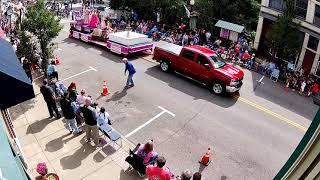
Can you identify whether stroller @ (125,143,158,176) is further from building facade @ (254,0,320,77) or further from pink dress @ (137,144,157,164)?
building facade @ (254,0,320,77)

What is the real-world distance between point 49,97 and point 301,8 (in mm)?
18329

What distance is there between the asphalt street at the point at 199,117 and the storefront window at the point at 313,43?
476cm

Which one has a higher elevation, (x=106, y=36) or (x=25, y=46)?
(x=25, y=46)

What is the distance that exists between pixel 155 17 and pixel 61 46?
1096 cm

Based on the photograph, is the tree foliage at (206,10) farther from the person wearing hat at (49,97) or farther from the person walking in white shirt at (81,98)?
the person wearing hat at (49,97)

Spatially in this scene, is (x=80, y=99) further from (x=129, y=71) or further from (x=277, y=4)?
(x=277, y=4)

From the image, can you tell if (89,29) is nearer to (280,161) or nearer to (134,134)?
(134,134)

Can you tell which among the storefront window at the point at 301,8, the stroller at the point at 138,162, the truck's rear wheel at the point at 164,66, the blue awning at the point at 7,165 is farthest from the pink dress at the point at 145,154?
the storefront window at the point at 301,8

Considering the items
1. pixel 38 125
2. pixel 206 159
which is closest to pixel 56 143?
pixel 38 125

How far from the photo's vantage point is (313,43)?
941 inches

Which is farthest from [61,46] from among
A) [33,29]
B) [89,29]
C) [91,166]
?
[91,166]

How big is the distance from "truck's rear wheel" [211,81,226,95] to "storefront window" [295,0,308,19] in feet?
33.4

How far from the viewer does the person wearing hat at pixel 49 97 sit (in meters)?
14.2

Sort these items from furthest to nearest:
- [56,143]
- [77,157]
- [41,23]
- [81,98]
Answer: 1. [41,23]
2. [81,98]
3. [56,143]
4. [77,157]
